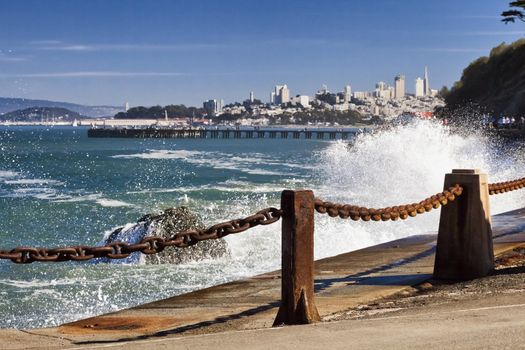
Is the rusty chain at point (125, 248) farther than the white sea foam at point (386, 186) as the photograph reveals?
No

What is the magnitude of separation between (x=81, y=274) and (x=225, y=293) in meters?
7.33

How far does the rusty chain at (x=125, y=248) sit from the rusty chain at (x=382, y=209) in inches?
17.7

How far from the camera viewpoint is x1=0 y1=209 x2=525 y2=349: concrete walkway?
622 cm

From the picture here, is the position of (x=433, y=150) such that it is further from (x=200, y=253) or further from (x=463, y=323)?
(x=463, y=323)

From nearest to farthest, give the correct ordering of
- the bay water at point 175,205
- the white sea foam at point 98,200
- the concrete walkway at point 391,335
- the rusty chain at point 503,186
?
the concrete walkway at point 391,335, the rusty chain at point 503,186, the bay water at point 175,205, the white sea foam at point 98,200

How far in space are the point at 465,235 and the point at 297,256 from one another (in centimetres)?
274

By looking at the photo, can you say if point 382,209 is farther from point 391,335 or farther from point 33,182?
point 33,182

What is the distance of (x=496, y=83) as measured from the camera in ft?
387

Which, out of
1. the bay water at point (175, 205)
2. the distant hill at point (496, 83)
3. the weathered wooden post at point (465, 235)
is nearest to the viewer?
the weathered wooden post at point (465, 235)

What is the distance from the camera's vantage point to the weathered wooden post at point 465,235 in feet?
27.5

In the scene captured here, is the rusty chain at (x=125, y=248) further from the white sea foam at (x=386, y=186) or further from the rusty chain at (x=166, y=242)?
the white sea foam at (x=386, y=186)

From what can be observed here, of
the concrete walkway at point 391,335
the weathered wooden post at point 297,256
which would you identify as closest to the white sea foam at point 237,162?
the weathered wooden post at point 297,256

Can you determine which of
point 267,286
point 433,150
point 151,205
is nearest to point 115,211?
point 151,205

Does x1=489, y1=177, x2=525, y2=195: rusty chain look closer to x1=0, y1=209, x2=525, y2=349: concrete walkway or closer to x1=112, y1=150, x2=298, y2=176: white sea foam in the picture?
x1=0, y1=209, x2=525, y2=349: concrete walkway
